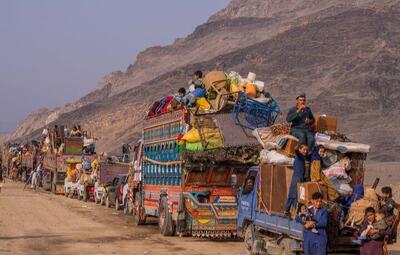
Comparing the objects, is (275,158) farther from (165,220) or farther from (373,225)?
(165,220)

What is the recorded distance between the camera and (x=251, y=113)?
20078 mm

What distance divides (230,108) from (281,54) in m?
101

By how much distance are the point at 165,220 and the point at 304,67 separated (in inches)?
3679

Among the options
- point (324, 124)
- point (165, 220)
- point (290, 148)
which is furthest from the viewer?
point (165, 220)

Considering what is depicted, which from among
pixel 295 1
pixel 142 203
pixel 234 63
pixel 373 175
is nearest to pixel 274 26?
pixel 295 1

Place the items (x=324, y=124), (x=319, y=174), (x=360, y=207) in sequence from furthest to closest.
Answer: (x=324, y=124), (x=319, y=174), (x=360, y=207)

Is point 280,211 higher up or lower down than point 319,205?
lower down

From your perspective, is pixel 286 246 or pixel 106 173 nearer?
pixel 286 246

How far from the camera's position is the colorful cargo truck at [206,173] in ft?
62.1

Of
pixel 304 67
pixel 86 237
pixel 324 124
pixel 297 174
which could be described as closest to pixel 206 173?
pixel 86 237

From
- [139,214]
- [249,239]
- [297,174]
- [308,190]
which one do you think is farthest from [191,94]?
[308,190]

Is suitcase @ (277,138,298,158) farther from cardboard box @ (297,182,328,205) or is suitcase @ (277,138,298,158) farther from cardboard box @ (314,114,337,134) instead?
cardboard box @ (297,182,328,205)

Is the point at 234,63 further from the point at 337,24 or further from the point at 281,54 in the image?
the point at 337,24

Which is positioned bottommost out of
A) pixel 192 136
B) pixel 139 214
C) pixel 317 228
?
pixel 139 214
